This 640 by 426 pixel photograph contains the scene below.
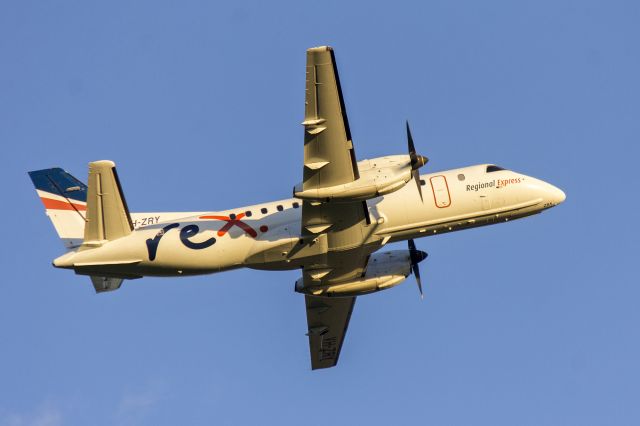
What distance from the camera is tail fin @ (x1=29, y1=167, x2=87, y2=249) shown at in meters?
32.8

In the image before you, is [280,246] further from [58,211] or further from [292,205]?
[58,211]

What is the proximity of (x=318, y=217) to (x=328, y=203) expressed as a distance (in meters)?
1.09

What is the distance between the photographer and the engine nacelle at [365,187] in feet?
95.9

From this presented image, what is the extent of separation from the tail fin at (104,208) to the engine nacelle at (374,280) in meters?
7.56

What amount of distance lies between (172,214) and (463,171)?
1047 cm

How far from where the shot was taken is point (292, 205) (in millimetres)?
31984

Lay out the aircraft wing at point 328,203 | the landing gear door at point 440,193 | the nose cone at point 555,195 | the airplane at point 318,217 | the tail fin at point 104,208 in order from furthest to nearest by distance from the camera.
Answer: the nose cone at point 555,195, the landing gear door at point 440,193, the tail fin at point 104,208, the airplane at point 318,217, the aircraft wing at point 328,203

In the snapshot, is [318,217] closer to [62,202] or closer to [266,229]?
[266,229]

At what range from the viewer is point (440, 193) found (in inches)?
1272

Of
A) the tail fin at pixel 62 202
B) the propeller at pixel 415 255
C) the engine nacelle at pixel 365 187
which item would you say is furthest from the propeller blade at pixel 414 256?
the tail fin at pixel 62 202

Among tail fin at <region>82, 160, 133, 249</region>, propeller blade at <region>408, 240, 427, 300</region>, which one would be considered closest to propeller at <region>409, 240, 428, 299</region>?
propeller blade at <region>408, 240, 427, 300</region>

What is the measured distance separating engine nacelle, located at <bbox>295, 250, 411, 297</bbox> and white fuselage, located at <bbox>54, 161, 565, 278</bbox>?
238 centimetres

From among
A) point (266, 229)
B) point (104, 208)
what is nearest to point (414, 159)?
point (266, 229)

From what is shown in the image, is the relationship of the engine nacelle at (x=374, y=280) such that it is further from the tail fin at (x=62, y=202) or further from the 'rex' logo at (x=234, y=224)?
the tail fin at (x=62, y=202)
